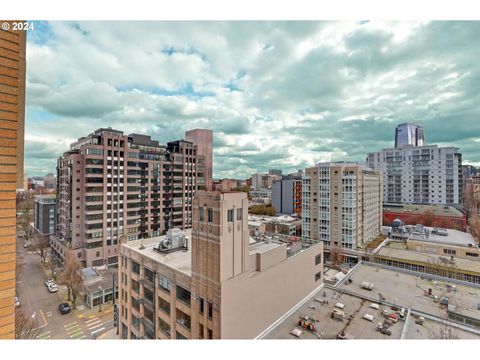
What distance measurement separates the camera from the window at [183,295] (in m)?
6.72

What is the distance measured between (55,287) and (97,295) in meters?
4.42

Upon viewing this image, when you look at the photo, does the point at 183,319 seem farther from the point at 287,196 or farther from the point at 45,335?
the point at 287,196

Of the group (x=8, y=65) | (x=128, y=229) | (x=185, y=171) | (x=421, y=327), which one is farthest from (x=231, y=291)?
(x=185, y=171)

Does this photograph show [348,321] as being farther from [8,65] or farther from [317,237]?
[317,237]

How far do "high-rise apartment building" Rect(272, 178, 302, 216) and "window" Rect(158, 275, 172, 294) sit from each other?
30.7 meters

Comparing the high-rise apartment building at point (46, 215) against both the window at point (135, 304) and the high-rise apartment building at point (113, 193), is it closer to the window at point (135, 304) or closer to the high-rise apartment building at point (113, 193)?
the high-rise apartment building at point (113, 193)

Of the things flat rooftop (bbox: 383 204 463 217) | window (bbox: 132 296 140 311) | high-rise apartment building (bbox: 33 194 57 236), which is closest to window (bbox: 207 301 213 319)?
window (bbox: 132 296 140 311)

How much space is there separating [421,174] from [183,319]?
40816 millimetres

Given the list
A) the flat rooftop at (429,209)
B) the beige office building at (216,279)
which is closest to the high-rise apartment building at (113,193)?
the beige office building at (216,279)

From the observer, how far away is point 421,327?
24.4 feet

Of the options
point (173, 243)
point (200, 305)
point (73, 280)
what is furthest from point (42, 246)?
point (200, 305)

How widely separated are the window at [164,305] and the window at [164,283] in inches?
17.3

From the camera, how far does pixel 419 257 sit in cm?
1683
